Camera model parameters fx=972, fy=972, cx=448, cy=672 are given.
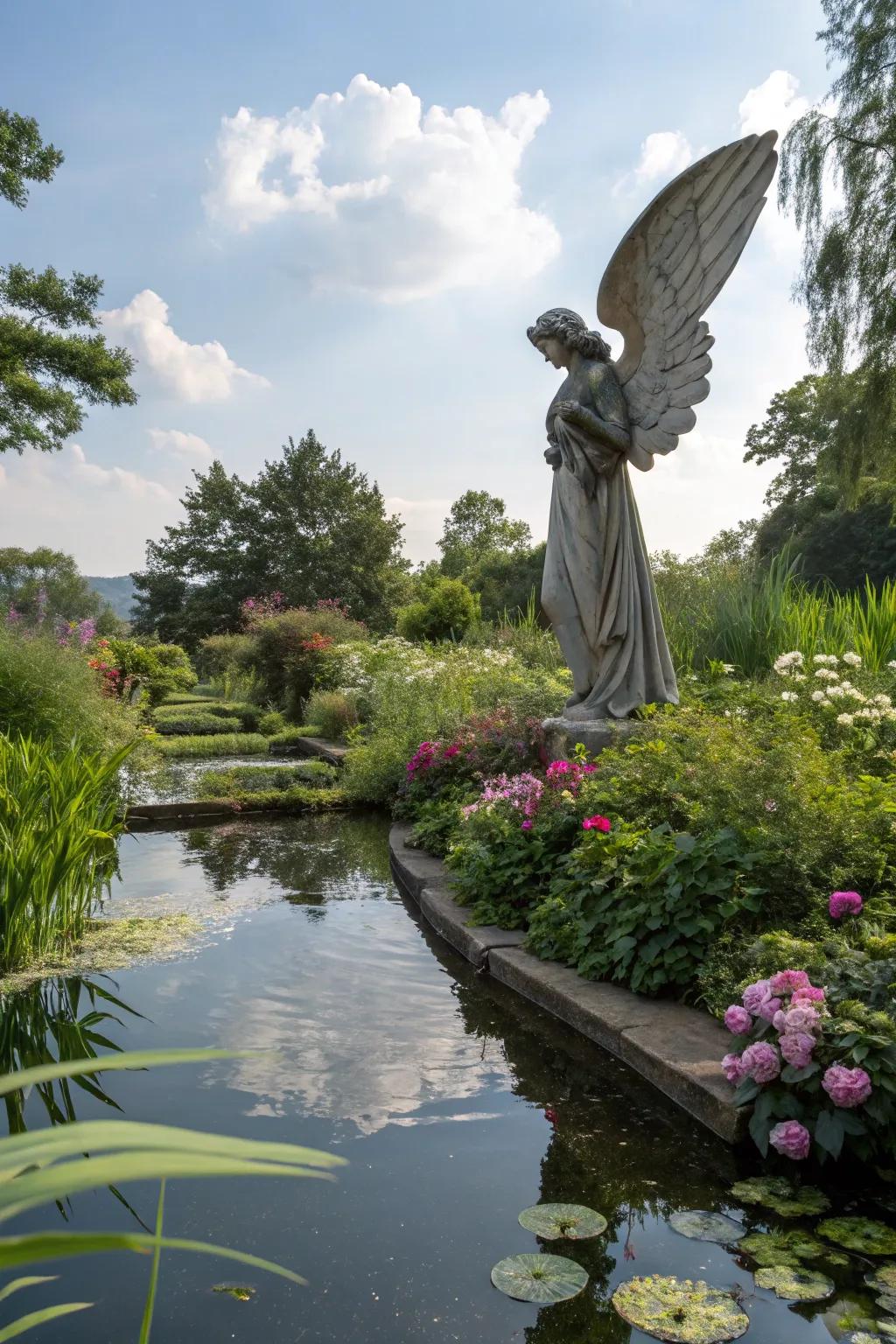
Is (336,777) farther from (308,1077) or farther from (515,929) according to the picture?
(308,1077)

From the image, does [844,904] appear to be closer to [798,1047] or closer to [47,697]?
[798,1047]

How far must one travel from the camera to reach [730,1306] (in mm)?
1936

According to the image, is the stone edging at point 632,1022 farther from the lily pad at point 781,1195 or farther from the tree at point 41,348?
the tree at point 41,348

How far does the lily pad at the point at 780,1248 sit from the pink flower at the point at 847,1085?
317 mm

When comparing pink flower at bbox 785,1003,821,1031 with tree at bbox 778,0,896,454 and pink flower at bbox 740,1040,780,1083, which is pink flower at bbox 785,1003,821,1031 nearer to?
pink flower at bbox 740,1040,780,1083

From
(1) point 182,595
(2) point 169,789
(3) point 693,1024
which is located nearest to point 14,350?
(2) point 169,789

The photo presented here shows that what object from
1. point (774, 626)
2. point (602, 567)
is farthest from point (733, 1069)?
point (774, 626)

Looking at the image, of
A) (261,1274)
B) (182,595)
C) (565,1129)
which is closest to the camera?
(261,1274)

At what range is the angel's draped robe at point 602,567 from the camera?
5.83m

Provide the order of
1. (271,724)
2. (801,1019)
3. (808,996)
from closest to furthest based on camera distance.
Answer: (801,1019), (808,996), (271,724)

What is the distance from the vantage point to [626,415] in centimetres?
583

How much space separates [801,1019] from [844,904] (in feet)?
2.30

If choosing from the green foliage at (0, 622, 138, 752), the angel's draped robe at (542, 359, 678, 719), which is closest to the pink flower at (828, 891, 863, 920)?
the angel's draped robe at (542, 359, 678, 719)

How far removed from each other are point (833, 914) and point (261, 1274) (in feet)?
6.37
